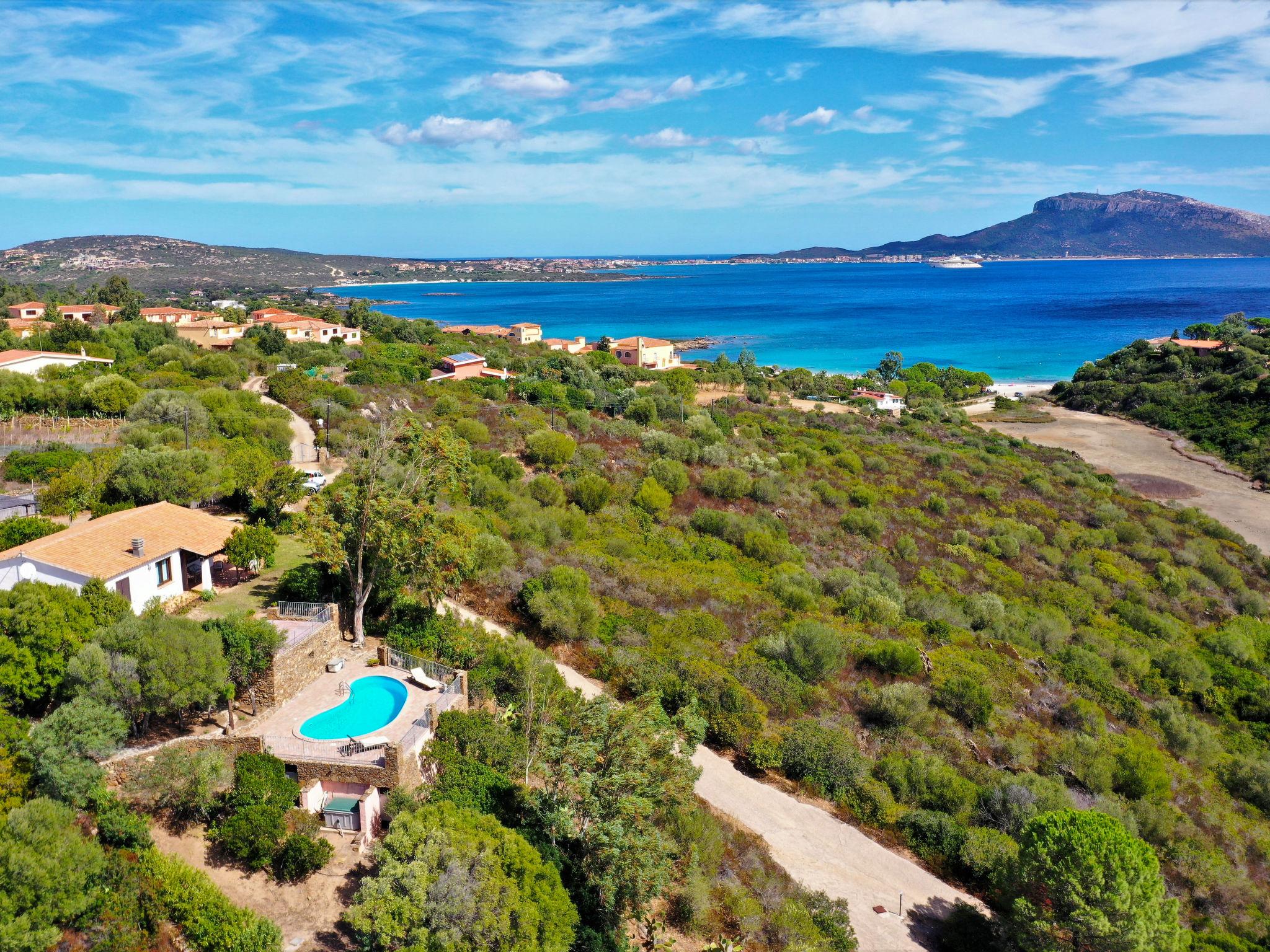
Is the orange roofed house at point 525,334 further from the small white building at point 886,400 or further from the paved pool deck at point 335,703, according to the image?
the paved pool deck at point 335,703

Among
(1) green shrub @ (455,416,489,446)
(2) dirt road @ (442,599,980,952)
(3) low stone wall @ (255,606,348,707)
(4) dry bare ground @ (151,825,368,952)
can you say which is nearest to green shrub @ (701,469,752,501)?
(1) green shrub @ (455,416,489,446)

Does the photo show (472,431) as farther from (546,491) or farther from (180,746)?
(180,746)

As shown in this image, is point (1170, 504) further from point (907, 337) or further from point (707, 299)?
point (707, 299)

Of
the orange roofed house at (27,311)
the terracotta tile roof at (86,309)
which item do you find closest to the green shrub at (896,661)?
the terracotta tile roof at (86,309)

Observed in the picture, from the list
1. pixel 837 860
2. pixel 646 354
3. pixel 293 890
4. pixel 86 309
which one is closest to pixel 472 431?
pixel 293 890

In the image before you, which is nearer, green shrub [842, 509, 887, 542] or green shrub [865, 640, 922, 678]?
green shrub [865, 640, 922, 678]

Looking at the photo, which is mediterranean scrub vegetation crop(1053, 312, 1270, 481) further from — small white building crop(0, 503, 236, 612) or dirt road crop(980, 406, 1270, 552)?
small white building crop(0, 503, 236, 612)
